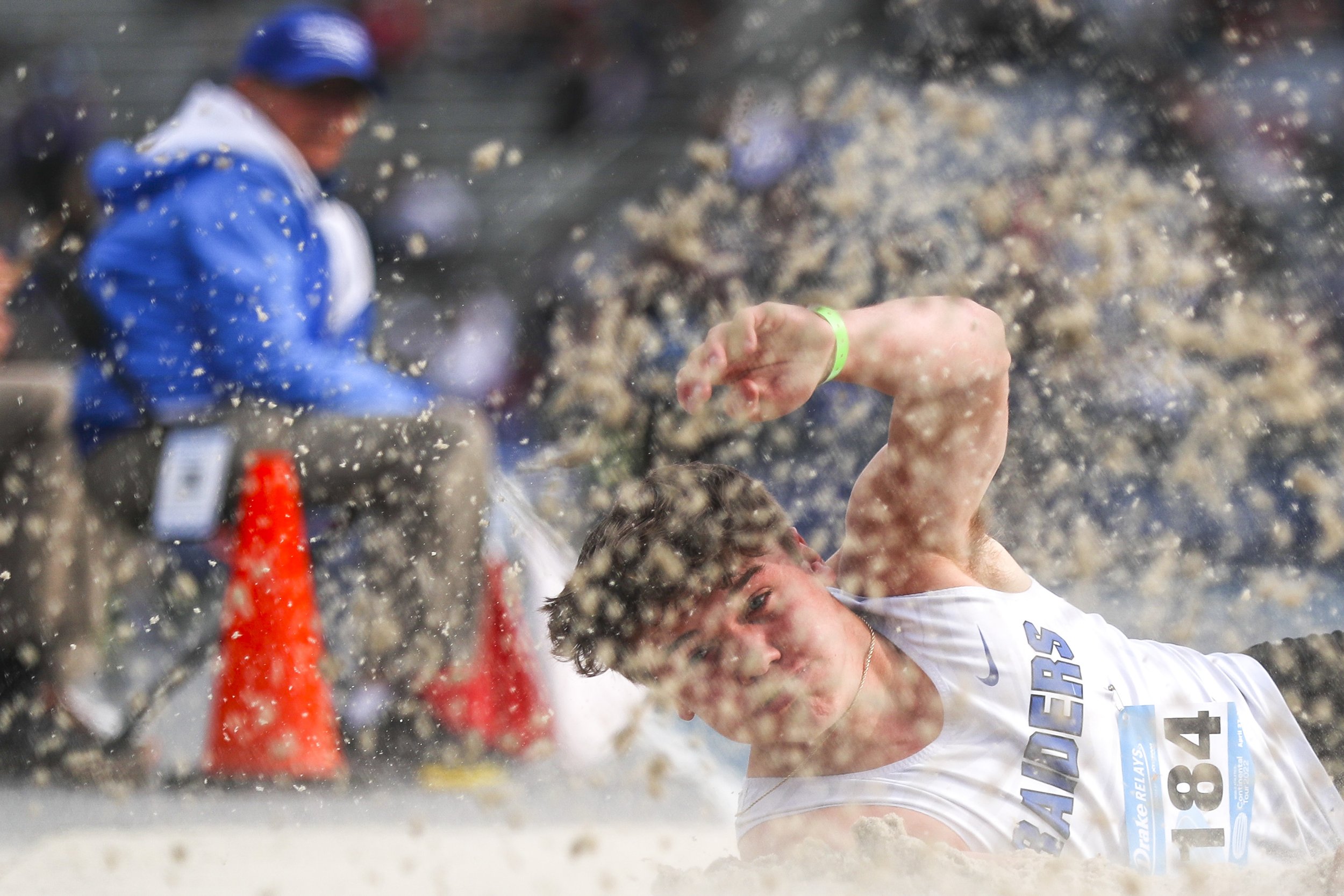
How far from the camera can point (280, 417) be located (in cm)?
240

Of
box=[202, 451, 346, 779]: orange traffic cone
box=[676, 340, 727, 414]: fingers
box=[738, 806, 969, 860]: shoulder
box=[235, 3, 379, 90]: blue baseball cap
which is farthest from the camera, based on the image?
box=[235, 3, 379, 90]: blue baseball cap

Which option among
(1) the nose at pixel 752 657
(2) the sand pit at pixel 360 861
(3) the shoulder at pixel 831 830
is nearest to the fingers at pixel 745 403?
(1) the nose at pixel 752 657

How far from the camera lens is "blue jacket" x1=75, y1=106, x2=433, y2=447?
91.9 inches

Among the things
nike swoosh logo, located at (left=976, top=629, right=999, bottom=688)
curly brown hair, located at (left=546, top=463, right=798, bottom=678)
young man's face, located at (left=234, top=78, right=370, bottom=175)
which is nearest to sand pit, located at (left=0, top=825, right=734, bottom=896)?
curly brown hair, located at (left=546, top=463, right=798, bottom=678)

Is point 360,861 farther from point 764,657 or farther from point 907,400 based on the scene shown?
point 907,400

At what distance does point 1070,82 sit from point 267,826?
3.45m

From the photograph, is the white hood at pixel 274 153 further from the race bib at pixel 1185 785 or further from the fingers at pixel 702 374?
the race bib at pixel 1185 785

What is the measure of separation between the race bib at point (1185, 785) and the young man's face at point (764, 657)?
0.46m

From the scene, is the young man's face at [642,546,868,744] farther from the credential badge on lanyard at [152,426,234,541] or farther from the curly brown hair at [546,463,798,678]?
the credential badge on lanyard at [152,426,234,541]

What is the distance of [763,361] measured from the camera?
4.94 ft

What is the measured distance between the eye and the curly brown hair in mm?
50

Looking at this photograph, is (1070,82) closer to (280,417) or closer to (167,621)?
(280,417)

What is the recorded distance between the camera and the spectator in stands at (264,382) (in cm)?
234

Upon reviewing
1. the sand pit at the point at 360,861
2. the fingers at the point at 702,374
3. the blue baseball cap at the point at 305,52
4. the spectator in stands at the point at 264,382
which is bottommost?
the sand pit at the point at 360,861
